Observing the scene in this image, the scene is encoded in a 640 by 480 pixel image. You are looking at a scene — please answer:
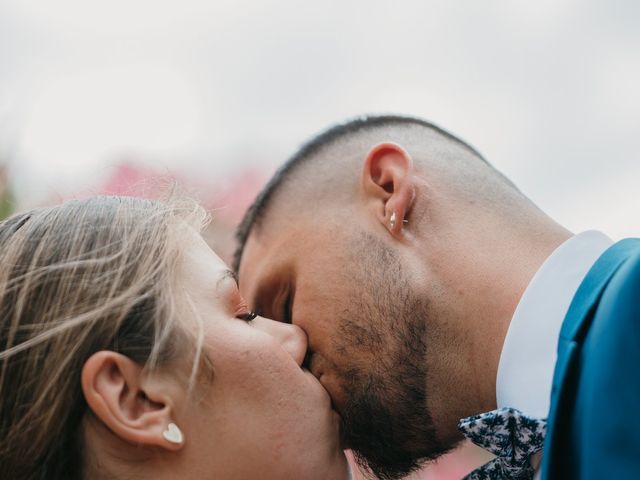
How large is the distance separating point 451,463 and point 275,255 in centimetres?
395

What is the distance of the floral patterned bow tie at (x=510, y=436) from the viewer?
2.09 metres

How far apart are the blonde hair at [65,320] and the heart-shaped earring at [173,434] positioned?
0.64 feet

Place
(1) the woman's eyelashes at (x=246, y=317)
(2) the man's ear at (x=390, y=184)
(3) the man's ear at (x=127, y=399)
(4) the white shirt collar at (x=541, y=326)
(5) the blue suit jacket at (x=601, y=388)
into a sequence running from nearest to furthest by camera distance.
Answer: (5) the blue suit jacket at (x=601, y=388) < (3) the man's ear at (x=127, y=399) < (4) the white shirt collar at (x=541, y=326) < (1) the woman's eyelashes at (x=246, y=317) < (2) the man's ear at (x=390, y=184)

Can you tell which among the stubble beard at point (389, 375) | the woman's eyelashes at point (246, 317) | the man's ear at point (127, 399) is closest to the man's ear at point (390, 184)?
the stubble beard at point (389, 375)

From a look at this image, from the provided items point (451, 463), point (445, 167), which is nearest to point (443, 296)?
point (445, 167)

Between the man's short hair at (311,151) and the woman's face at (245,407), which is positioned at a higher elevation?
the man's short hair at (311,151)

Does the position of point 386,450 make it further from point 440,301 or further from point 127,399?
point 127,399

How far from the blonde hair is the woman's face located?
5.4 inches

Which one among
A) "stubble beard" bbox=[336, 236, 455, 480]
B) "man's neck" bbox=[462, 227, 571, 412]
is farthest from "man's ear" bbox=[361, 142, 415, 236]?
"man's neck" bbox=[462, 227, 571, 412]

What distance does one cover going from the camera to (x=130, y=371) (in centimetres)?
201

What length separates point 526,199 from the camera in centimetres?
298

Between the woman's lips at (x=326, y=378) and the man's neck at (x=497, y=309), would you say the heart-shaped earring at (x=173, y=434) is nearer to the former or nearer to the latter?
the woman's lips at (x=326, y=378)

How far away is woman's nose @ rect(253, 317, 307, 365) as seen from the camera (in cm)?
246

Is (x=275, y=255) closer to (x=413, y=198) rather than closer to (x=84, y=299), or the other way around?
(x=413, y=198)
